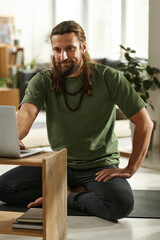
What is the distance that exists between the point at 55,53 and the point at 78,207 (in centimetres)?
86

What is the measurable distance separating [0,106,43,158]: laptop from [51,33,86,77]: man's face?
28.2 inches

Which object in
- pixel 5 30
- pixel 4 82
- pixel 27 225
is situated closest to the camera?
pixel 27 225

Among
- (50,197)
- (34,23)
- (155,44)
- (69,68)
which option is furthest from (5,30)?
(50,197)

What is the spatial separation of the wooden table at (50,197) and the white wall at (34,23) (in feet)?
26.5

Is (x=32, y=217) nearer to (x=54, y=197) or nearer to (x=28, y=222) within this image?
(x=28, y=222)

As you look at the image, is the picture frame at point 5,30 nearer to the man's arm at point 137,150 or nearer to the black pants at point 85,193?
the black pants at point 85,193

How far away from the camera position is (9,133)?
192 cm

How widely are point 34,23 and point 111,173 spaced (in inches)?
310

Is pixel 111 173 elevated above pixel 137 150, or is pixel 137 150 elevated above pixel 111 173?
pixel 137 150

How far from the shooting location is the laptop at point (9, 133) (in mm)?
1914

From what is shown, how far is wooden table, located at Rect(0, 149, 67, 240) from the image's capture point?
6.13ft

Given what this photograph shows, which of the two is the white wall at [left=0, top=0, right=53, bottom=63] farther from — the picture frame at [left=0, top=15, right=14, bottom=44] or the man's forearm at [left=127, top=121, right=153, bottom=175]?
the man's forearm at [left=127, top=121, right=153, bottom=175]

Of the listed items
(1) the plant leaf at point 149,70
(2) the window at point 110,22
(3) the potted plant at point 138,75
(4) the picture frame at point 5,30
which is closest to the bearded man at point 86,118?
(3) the potted plant at point 138,75

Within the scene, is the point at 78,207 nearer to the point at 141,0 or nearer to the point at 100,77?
the point at 100,77
